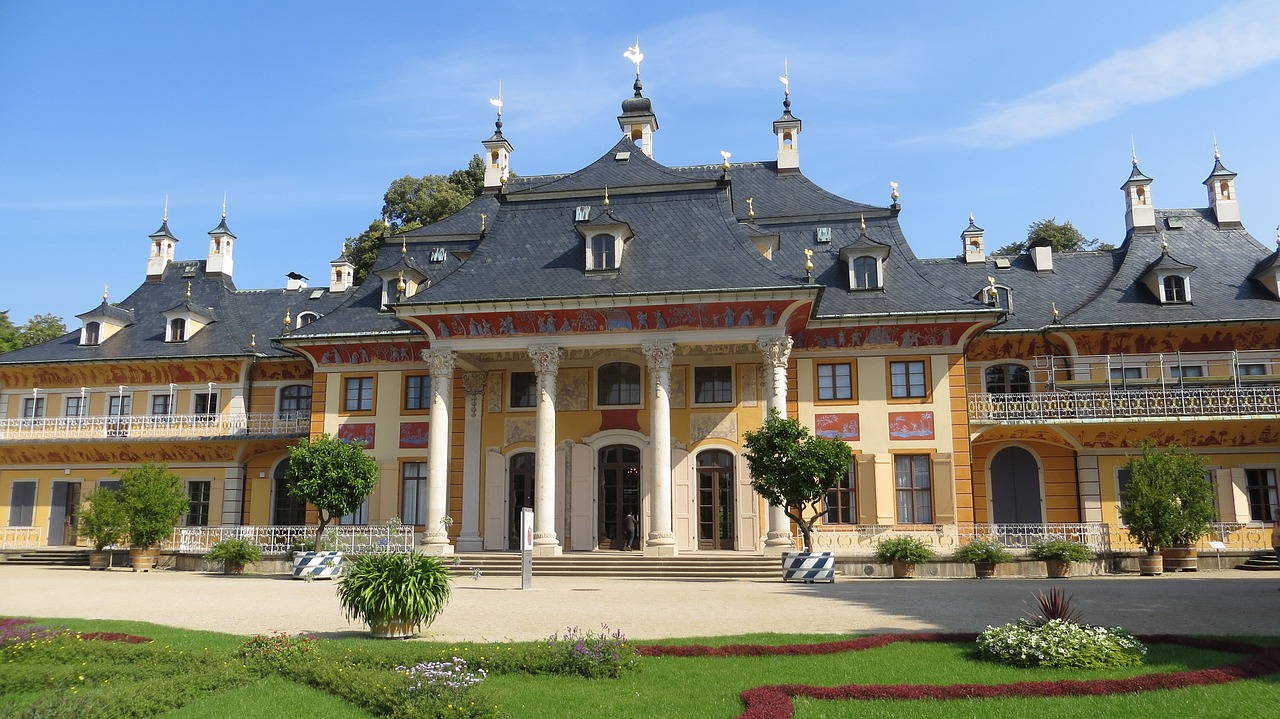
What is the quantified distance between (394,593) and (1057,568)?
18.4m

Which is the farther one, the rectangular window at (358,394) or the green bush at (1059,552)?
the rectangular window at (358,394)

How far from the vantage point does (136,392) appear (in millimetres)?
37625

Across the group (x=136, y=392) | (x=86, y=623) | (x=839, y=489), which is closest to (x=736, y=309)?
(x=839, y=489)

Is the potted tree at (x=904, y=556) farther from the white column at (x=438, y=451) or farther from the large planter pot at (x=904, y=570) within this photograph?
the white column at (x=438, y=451)

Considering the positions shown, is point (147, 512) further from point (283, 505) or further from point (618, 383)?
point (618, 383)

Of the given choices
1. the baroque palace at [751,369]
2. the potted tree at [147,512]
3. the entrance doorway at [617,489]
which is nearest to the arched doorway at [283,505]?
the baroque palace at [751,369]

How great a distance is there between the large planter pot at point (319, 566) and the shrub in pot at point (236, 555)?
326 centimetres

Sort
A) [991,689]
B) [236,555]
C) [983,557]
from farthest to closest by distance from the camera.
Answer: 1. [236,555]
2. [983,557]
3. [991,689]

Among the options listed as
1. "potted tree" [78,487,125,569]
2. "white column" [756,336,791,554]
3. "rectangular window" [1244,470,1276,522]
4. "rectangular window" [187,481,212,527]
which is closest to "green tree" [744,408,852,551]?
"white column" [756,336,791,554]

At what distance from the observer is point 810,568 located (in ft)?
76.3

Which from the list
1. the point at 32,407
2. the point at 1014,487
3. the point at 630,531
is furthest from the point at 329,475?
the point at 1014,487

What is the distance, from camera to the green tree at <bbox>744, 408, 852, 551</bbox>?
24.0 meters

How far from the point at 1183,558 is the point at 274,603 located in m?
23.3

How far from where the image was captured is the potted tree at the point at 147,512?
98.8 feet
